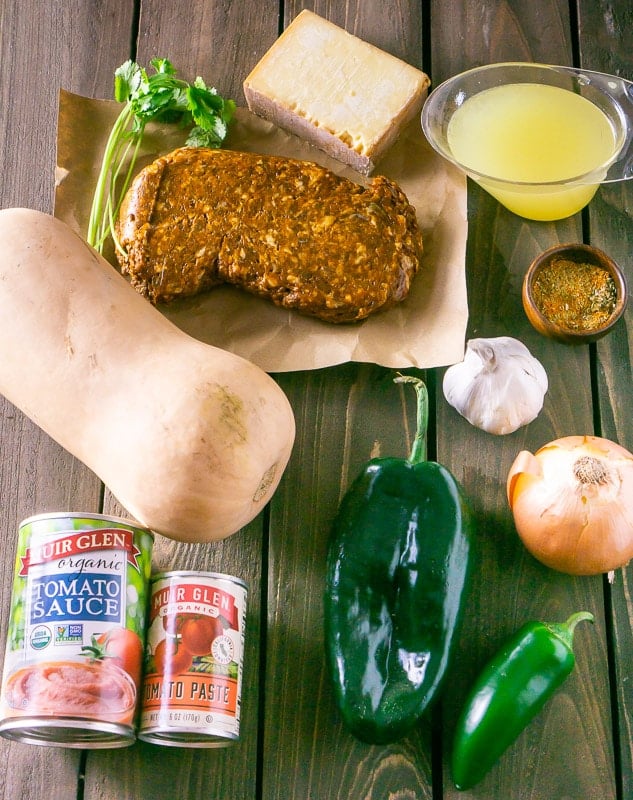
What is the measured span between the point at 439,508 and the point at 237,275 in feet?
1.46

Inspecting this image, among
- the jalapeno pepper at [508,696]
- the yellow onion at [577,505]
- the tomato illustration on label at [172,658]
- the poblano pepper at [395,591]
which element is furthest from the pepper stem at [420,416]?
the tomato illustration on label at [172,658]

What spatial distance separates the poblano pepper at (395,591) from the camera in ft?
3.87

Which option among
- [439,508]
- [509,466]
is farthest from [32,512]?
[509,466]

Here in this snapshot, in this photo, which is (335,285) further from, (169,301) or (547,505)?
(547,505)

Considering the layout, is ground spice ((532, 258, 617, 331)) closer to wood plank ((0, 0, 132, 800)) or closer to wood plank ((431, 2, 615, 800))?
wood plank ((431, 2, 615, 800))

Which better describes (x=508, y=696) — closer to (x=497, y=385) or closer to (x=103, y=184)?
(x=497, y=385)

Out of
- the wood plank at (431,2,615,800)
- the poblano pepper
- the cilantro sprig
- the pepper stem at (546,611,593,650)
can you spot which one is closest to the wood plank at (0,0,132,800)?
the cilantro sprig

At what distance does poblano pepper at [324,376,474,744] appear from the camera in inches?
46.4

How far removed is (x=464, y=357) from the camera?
52.2 inches

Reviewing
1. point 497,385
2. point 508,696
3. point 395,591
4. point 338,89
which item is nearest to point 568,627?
point 508,696

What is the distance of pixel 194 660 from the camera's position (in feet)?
3.72

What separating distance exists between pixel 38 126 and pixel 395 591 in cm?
94

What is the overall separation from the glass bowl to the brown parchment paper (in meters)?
0.06

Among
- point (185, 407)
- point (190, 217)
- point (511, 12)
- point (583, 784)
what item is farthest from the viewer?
point (511, 12)
